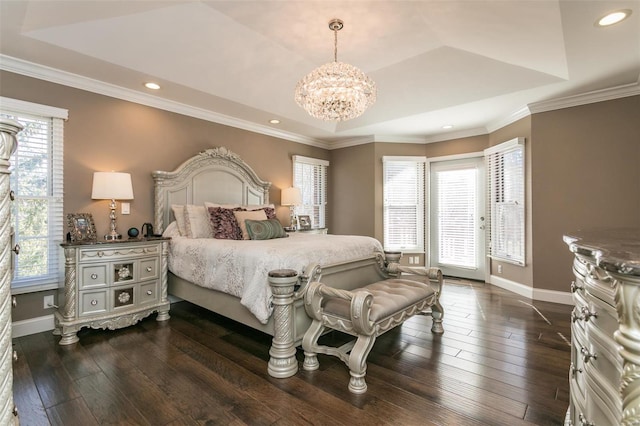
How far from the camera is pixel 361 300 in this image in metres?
2.04

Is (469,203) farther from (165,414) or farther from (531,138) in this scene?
(165,414)

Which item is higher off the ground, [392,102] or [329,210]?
[392,102]

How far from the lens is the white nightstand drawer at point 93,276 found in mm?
2828

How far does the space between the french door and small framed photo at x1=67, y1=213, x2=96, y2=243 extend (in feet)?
17.1

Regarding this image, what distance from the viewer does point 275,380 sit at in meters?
2.13

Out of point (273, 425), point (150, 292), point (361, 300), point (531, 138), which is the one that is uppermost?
point (531, 138)

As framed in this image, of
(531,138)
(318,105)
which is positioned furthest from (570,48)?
(318,105)

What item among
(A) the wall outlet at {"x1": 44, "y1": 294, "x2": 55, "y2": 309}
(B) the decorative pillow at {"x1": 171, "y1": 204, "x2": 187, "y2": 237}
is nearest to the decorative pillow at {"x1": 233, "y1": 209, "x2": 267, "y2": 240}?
(B) the decorative pillow at {"x1": 171, "y1": 204, "x2": 187, "y2": 237}

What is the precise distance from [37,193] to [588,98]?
6.22 m

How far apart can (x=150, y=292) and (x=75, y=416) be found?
5.25 ft

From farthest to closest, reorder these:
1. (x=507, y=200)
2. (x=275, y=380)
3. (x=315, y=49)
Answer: (x=507, y=200) → (x=315, y=49) → (x=275, y=380)

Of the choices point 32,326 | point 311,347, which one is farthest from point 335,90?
point 32,326

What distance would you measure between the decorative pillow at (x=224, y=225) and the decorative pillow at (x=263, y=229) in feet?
0.62

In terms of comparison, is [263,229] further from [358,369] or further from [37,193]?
[37,193]
